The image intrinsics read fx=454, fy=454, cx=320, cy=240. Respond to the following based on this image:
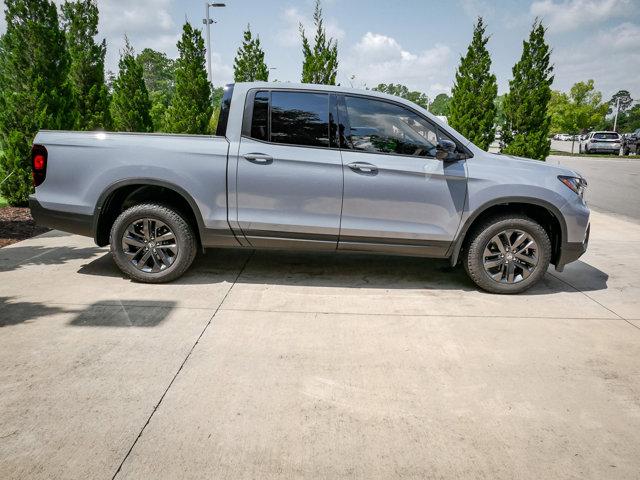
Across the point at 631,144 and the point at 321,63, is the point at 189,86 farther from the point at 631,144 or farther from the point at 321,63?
the point at 631,144

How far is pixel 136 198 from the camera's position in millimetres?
4672

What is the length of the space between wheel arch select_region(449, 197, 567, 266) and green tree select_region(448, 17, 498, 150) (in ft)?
27.5

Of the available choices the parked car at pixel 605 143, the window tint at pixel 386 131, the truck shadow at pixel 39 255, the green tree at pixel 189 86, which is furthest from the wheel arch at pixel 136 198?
the parked car at pixel 605 143

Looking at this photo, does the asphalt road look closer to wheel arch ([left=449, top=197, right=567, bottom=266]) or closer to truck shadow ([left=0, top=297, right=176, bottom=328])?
wheel arch ([left=449, top=197, right=567, bottom=266])

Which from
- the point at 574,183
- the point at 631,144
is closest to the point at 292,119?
the point at 574,183

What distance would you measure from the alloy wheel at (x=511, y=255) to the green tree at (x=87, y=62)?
1087cm

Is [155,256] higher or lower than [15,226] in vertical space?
higher

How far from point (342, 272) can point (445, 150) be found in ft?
5.76

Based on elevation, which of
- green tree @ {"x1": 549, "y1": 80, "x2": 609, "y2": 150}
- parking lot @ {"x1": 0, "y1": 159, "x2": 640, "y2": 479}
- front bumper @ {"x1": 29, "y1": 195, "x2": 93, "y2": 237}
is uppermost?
green tree @ {"x1": 549, "y1": 80, "x2": 609, "y2": 150}

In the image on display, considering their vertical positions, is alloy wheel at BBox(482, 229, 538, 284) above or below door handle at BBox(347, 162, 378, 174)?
below

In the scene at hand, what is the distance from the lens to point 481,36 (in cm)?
1250

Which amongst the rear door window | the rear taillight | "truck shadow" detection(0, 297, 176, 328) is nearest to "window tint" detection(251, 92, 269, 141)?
the rear door window

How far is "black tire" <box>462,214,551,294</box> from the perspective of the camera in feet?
14.3

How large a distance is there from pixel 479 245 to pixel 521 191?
0.64m
